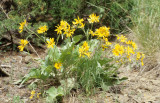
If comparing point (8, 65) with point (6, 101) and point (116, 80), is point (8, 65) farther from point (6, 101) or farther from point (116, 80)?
point (116, 80)

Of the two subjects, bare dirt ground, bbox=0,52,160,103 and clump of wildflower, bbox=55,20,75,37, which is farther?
bare dirt ground, bbox=0,52,160,103

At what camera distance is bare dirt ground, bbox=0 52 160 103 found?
246 centimetres

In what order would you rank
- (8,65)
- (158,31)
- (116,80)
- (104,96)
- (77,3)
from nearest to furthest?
(104,96)
(116,80)
(8,65)
(158,31)
(77,3)

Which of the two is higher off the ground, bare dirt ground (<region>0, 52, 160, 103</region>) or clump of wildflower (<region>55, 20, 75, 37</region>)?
clump of wildflower (<region>55, 20, 75, 37</region>)

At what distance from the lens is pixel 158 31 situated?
11.9 ft

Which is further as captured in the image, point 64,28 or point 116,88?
point 116,88

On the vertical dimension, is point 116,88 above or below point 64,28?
below

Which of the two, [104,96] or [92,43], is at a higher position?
[92,43]

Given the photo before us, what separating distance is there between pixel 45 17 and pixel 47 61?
6.02ft

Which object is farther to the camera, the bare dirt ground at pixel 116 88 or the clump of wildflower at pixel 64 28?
the bare dirt ground at pixel 116 88

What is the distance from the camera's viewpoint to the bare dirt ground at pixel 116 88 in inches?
96.8

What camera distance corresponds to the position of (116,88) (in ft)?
9.02

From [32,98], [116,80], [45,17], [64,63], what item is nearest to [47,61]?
[64,63]

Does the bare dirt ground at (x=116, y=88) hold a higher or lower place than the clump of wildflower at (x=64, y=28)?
lower
